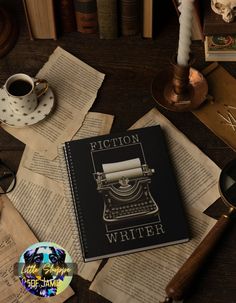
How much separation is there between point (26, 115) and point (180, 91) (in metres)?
0.33

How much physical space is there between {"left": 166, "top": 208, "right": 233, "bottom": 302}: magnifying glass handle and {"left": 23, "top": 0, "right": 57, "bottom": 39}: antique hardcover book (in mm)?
578

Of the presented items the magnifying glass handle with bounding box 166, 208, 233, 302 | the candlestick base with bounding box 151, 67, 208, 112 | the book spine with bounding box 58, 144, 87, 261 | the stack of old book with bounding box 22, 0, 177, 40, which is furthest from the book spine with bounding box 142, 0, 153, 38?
the magnifying glass handle with bounding box 166, 208, 233, 302

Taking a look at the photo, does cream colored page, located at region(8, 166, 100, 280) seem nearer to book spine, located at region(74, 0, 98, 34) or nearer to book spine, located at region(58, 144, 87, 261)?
book spine, located at region(58, 144, 87, 261)

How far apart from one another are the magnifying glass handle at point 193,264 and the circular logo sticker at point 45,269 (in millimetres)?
194

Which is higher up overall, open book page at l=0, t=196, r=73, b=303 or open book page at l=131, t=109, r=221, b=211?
open book page at l=131, t=109, r=221, b=211

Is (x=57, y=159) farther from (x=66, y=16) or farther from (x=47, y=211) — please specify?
(x=66, y=16)

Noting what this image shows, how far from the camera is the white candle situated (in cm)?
100

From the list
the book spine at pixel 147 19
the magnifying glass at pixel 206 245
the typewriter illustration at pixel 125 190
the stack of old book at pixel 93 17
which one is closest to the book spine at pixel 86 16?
the stack of old book at pixel 93 17

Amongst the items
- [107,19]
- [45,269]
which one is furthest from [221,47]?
[45,269]

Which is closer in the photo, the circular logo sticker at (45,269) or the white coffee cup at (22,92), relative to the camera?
the circular logo sticker at (45,269)

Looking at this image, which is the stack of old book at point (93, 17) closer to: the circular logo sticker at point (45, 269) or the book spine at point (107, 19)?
the book spine at point (107, 19)

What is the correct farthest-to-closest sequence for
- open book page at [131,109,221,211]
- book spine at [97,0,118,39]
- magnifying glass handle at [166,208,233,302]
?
book spine at [97,0,118,39]
open book page at [131,109,221,211]
magnifying glass handle at [166,208,233,302]

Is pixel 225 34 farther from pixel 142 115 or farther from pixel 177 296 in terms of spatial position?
pixel 177 296

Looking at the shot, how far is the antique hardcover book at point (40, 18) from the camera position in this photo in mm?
1199
